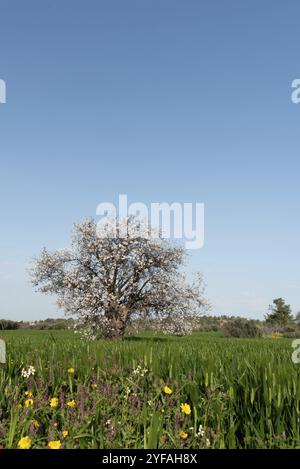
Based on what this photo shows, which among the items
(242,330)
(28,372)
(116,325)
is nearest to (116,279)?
(116,325)

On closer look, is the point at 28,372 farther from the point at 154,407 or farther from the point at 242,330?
the point at 242,330

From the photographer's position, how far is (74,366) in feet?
23.4

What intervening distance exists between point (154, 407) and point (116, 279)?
29.6m

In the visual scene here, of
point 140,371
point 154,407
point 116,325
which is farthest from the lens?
point 116,325

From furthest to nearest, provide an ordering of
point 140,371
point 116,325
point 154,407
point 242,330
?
point 242,330 < point 116,325 < point 140,371 < point 154,407

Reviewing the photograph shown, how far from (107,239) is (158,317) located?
6.97m

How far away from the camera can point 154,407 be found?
5.07m

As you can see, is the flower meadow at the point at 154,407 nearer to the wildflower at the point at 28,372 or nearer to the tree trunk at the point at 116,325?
the wildflower at the point at 28,372

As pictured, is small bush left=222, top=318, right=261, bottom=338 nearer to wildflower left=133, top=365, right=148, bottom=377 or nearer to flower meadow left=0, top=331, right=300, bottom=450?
flower meadow left=0, top=331, right=300, bottom=450

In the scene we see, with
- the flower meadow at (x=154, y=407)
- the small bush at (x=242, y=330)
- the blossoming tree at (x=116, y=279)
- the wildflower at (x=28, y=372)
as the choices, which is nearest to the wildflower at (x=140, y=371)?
the flower meadow at (x=154, y=407)

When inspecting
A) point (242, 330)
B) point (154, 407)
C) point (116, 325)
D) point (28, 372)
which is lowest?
point (242, 330)

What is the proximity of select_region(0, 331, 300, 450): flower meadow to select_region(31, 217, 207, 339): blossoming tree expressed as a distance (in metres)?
26.6

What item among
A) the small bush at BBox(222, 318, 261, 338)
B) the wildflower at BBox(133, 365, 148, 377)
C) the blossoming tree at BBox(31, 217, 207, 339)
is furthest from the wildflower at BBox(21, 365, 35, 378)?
the small bush at BBox(222, 318, 261, 338)
